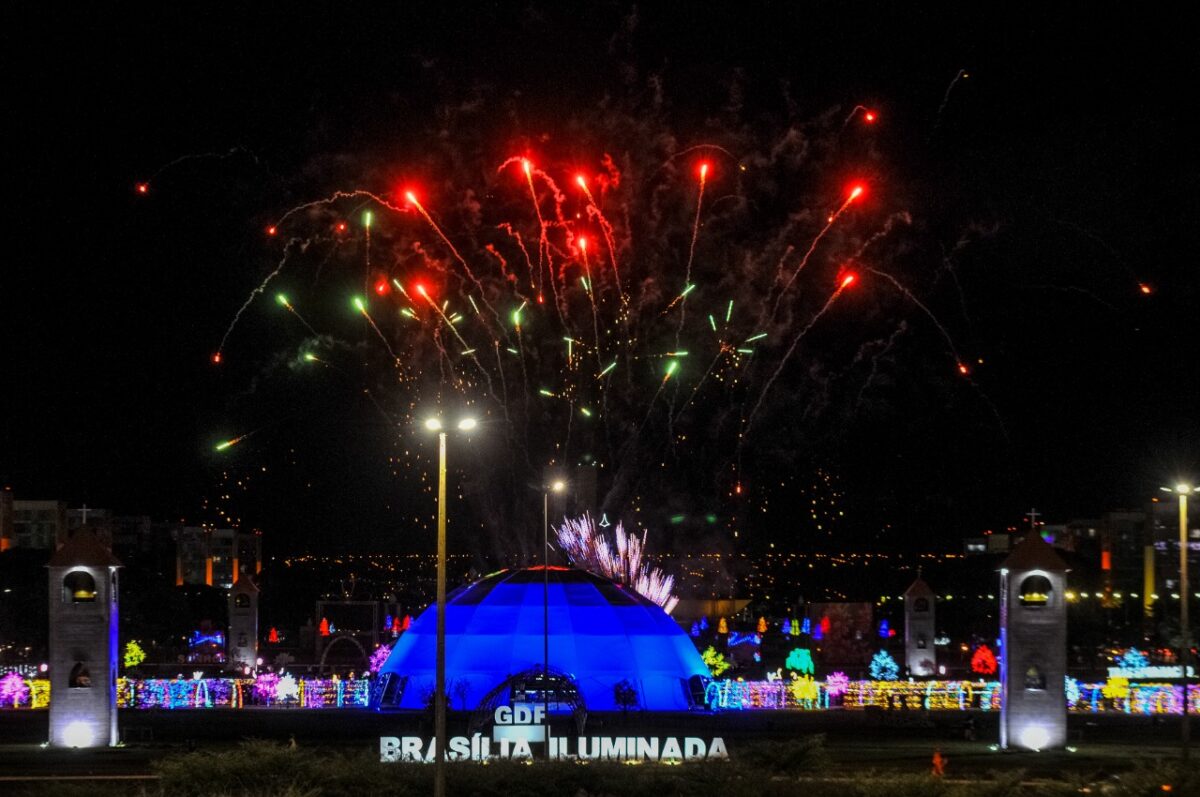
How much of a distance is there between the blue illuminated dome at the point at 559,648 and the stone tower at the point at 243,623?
632 inches

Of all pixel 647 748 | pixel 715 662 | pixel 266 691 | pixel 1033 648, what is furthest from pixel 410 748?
pixel 715 662

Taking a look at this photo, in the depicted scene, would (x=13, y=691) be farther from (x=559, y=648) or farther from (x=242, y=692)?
(x=559, y=648)

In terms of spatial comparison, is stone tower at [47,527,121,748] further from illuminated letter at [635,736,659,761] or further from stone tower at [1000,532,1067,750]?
stone tower at [1000,532,1067,750]

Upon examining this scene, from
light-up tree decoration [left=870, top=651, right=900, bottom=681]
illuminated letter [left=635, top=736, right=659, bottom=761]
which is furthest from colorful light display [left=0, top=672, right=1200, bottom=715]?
Result: illuminated letter [left=635, top=736, right=659, bottom=761]

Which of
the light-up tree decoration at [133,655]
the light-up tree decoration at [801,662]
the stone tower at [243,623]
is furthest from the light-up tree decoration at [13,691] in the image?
the light-up tree decoration at [801,662]

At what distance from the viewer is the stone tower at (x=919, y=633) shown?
70.0 metres

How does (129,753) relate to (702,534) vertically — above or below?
below

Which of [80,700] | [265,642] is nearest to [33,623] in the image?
[265,642]

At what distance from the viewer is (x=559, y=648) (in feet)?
179

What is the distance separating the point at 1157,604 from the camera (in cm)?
8975

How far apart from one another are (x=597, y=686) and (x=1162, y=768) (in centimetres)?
2728

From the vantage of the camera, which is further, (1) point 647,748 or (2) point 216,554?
→ (2) point 216,554

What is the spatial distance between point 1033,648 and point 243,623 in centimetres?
4170

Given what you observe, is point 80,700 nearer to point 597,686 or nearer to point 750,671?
point 597,686
